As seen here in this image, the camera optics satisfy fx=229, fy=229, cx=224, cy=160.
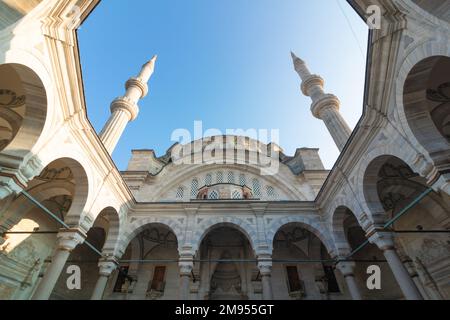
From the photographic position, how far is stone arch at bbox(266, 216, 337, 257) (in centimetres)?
1082

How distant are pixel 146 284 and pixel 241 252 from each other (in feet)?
19.7

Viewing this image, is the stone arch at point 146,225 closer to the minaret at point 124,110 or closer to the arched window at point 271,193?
the minaret at point 124,110

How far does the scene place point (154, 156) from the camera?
20328mm

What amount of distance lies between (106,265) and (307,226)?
9.34 meters

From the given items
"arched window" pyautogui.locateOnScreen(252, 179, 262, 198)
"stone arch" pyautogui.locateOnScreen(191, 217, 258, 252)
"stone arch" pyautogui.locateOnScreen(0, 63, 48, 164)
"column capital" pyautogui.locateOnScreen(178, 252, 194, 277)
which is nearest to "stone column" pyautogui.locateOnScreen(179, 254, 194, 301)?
"column capital" pyautogui.locateOnScreen(178, 252, 194, 277)

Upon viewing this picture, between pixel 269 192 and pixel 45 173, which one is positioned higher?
pixel 269 192

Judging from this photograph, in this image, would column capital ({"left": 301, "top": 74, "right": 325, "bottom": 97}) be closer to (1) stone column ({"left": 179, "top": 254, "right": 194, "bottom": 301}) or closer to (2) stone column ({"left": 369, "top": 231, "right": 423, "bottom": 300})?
(2) stone column ({"left": 369, "top": 231, "right": 423, "bottom": 300})

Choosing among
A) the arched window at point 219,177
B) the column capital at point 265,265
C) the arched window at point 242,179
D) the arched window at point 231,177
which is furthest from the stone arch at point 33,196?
the arched window at point 242,179

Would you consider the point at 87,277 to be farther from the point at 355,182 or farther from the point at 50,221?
the point at 355,182

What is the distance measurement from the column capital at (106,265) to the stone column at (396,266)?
397 inches

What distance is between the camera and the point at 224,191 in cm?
1587

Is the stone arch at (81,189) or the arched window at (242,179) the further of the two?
the arched window at (242,179)

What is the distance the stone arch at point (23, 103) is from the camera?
18.5 ft
